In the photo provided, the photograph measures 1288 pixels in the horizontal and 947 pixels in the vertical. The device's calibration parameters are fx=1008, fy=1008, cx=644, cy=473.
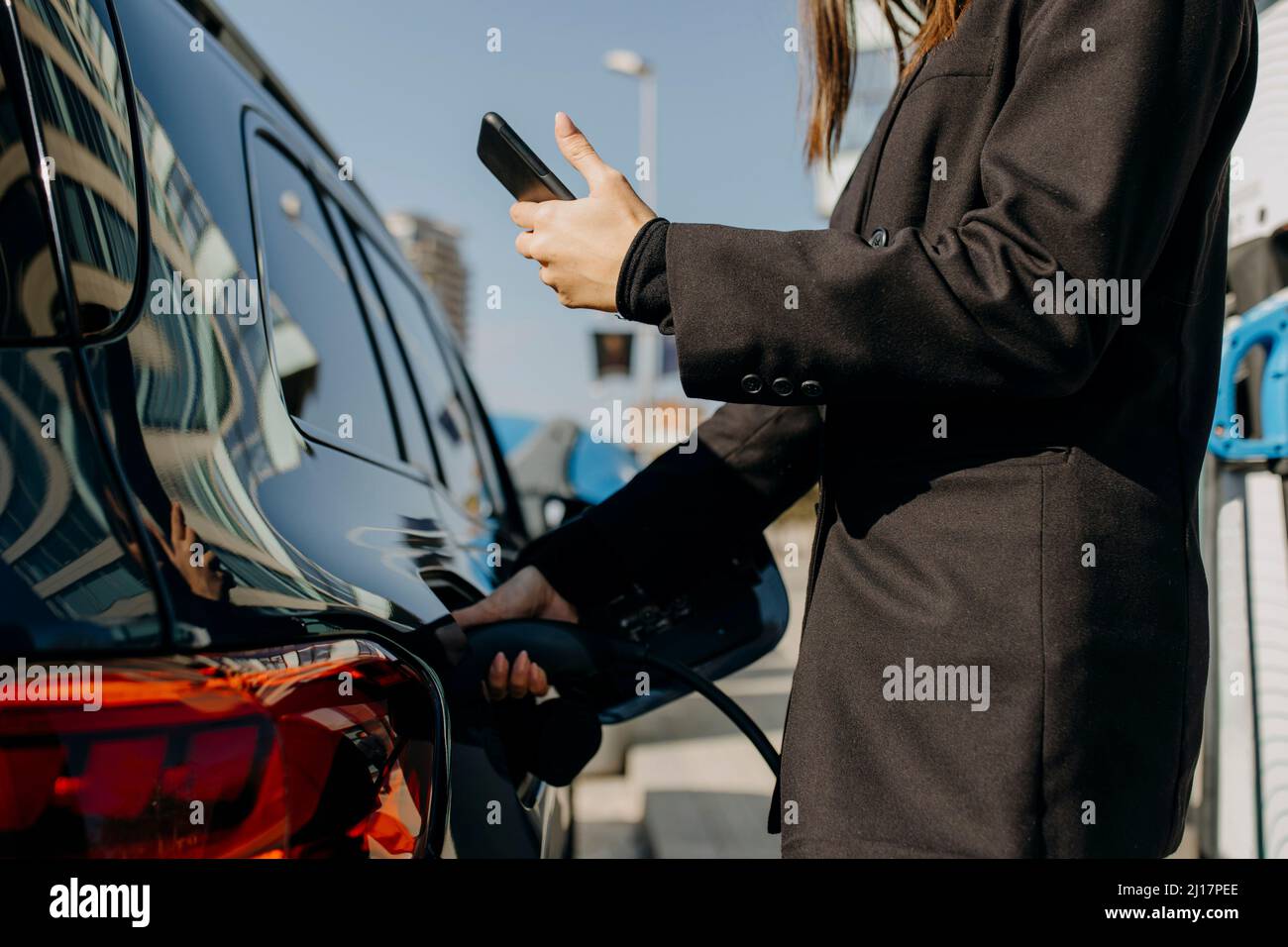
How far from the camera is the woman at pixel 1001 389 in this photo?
991 millimetres

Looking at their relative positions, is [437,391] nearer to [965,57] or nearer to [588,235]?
[588,235]

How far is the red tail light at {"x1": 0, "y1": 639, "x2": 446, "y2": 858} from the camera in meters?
0.91

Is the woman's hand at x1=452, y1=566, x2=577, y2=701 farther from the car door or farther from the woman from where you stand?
the woman

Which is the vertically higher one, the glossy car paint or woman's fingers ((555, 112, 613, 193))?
woman's fingers ((555, 112, 613, 193))

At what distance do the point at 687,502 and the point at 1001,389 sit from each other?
0.74 metres

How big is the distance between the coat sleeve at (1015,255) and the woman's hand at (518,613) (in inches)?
21.7

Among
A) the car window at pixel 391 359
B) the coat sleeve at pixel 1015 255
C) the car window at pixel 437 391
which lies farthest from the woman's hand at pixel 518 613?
the car window at pixel 437 391

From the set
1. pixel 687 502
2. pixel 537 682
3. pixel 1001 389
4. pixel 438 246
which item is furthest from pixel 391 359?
pixel 438 246

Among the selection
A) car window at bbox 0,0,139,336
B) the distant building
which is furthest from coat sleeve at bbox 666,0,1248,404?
the distant building

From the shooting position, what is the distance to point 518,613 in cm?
159

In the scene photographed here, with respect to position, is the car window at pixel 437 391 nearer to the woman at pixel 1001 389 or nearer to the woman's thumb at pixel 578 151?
the woman's thumb at pixel 578 151

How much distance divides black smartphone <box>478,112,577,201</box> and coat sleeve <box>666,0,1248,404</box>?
1.03 feet

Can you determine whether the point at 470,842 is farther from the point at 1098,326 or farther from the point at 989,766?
the point at 1098,326
